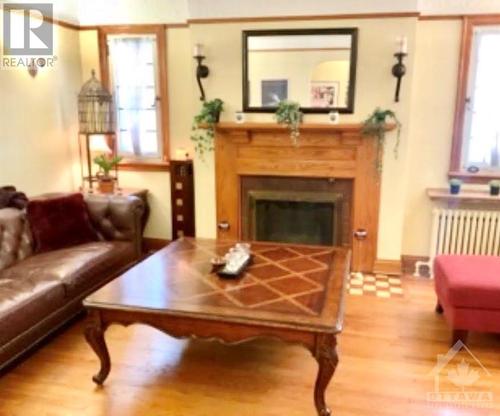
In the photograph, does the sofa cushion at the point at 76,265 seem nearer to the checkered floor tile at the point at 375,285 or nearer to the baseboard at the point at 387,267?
the checkered floor tile at the point at 375,285

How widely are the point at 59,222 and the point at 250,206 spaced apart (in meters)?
1.60

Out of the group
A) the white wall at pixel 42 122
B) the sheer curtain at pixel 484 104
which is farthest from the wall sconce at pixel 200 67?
the sheer curtain at pixel 484 104

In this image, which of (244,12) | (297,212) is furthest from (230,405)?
(244,12)

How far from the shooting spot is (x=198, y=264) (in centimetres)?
267

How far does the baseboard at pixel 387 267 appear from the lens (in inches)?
152

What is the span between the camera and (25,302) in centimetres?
239

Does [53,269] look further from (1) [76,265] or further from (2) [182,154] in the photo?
(2) [182,154]

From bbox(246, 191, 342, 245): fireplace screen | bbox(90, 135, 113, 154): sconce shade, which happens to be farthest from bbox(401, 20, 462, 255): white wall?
bbox(90, 135, 113, 154): sconce shade

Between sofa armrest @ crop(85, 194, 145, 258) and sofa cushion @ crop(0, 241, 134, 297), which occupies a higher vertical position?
sofa armrest @ crop(85, 194, 145, 258)

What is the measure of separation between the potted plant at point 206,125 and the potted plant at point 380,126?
A: 1.23 meters

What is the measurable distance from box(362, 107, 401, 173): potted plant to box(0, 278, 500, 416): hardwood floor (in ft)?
4.59

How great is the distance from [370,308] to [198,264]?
54.0 inches

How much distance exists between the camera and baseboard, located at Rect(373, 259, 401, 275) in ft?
12.6

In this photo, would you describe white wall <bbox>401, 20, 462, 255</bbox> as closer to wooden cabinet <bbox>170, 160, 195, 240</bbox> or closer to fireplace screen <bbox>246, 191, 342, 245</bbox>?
fireplace screen <bbox>246, 191, 342, 245</bbox>
